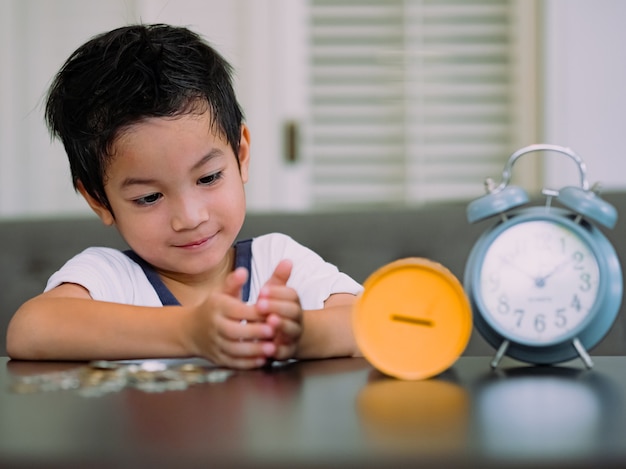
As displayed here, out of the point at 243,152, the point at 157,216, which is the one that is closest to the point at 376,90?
the point at 243,152

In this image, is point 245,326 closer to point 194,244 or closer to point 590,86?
point 194,244

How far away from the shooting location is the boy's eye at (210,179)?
1.35 m

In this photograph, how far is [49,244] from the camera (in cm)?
179

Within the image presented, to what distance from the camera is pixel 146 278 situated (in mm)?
1442

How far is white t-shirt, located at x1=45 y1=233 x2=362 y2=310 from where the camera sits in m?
1.31

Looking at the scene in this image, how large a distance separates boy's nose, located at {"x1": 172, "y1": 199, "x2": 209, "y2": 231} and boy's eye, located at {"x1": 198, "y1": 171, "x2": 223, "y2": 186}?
0.05 meters

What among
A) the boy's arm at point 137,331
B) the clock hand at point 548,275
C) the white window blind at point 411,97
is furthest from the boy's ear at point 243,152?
the white window blind at point 411,97

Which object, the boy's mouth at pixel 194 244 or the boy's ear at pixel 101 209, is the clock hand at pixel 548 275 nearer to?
the boy's mouth at pixel 194 244

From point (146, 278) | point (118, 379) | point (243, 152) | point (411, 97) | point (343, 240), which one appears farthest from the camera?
point (411, 97)

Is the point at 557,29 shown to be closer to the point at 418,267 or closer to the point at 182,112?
the point at 182,112

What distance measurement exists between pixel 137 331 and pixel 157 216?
272mm

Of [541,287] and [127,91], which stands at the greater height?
[127,91]

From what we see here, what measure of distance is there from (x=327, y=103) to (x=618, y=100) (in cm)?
92

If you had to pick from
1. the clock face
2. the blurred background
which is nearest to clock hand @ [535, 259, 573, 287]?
the clock face
